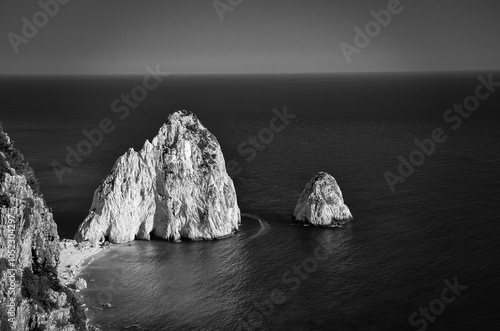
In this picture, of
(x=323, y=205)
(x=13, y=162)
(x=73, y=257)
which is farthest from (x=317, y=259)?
(x=13, y=162)

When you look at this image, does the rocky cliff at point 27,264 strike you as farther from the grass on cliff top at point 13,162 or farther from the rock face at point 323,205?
the rock face at point 323,205

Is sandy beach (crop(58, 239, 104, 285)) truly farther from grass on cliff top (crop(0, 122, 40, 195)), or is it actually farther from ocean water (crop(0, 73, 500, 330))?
grass on cliff top (crop(0, 122, 40, 195))

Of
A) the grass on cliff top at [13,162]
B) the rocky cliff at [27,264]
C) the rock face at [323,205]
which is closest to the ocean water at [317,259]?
the rock face at [323,205]

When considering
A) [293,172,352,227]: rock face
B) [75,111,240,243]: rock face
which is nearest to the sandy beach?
[75,111,240,243]: rock face

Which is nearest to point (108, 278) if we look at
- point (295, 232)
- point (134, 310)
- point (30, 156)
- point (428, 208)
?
point (134, 310)

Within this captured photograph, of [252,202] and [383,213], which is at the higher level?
[252,202]

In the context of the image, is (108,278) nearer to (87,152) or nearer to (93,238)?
(93,238)
